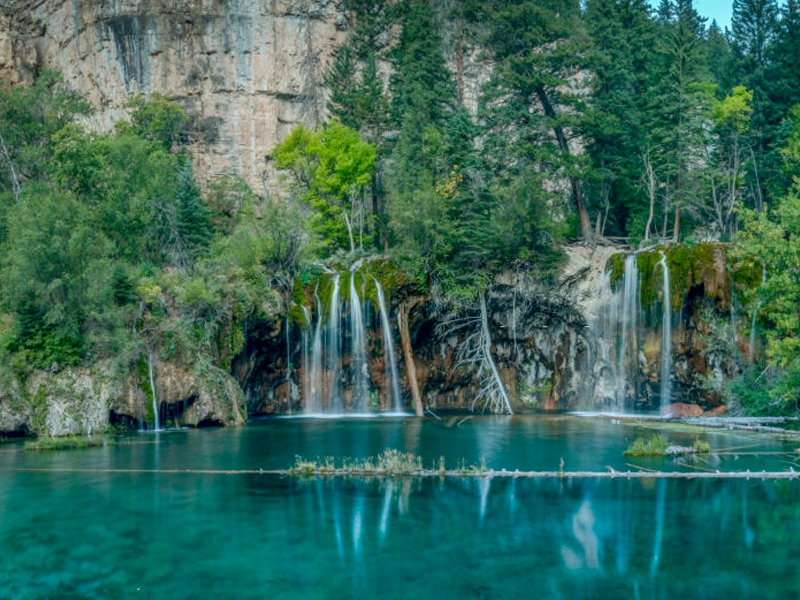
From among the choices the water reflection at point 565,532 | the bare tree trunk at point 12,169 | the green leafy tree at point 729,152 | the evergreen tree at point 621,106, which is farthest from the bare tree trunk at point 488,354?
the bare tree trunk at point 12,169

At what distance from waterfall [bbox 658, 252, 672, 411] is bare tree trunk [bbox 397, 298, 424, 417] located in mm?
10469

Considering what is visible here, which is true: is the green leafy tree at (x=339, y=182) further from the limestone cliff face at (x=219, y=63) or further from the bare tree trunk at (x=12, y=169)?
the bare tree trunk at (x=12, y=169)

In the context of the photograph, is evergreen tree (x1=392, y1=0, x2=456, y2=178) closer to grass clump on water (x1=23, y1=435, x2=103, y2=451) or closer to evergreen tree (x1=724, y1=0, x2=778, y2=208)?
evergreen tree (x1=724, y1=0, x2=778, y2=208)

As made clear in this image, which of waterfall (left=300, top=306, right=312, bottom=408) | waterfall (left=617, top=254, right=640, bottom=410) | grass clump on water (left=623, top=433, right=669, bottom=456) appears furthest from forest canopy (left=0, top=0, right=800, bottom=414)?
grass clump on water (left=623, top=433, right=669, bottom=456)

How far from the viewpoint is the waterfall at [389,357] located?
35625 mm

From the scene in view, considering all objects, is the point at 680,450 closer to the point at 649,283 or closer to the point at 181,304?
the point at 649,283

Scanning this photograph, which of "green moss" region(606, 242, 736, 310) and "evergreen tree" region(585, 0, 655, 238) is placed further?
"evergreen tree" region(585, 0, 655, 238)

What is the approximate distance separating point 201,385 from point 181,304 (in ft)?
11.7

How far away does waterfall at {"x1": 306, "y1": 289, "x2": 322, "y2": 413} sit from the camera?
116 ft

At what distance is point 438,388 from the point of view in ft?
124

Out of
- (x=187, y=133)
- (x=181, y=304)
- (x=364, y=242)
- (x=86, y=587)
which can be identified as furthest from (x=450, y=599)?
(x=187, y=133)

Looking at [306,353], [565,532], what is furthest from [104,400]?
[565,532]

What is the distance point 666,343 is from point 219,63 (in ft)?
118

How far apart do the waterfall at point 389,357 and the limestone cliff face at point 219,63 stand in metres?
21.3
